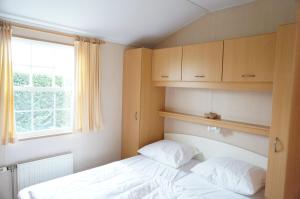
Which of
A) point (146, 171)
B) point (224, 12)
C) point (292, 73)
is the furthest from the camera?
point (224, 12)

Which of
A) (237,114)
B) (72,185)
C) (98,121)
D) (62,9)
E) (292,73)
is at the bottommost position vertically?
(72,185)

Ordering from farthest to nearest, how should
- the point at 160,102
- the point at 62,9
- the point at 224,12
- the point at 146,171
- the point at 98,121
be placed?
the point at 160,102 < the point at 98,121 < the point at 224,12 < the point at 146,171 < the point at 62,9

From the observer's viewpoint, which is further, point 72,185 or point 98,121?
point 98,121

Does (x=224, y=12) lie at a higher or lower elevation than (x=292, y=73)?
higher

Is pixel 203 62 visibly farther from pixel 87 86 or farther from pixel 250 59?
pixel 87 86

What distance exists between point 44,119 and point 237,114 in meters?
2.38

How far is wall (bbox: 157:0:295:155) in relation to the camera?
7.09 feet

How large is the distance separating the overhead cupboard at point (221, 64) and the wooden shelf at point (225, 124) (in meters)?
0.45

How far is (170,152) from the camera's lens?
2.59 metres

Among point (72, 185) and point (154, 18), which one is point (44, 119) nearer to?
point (72, 185)

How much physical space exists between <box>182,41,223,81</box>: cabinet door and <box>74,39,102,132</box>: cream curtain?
1.20 metres


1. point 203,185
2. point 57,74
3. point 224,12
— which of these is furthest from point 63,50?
point 203,185

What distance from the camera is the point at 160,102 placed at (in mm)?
3193

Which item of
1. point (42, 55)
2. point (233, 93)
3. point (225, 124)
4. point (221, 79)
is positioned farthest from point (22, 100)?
point (233, 93)
